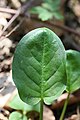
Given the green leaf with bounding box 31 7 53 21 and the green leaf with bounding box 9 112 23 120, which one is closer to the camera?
the green leaf with bounding box 9 112 23 120

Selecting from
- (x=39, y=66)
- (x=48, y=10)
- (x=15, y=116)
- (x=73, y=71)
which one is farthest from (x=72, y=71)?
(x=48, y=10)

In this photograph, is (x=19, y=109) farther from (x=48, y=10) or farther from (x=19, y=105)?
(x=48, y=10)

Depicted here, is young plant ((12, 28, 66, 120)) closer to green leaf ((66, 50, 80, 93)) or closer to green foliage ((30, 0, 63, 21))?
green leaf ((66, 50, 80, 93))

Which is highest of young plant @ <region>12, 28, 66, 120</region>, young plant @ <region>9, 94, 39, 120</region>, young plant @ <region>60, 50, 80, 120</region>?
young plant @ <region>12, 28, 66, 120</region>

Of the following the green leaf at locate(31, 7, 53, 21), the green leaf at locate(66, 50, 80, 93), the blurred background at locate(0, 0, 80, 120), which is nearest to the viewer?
the green leaf at locate(66, 50, 80, 93)

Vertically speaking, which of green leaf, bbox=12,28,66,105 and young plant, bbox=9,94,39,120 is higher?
green leaf, bbox=12,28,66,105

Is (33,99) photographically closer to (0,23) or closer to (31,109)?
(31,109)

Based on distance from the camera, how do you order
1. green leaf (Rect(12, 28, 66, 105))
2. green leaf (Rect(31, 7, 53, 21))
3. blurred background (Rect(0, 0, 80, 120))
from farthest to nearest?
green leaf (Rect(31, 7, 53, 21)) < blurred background (Rect(0, 0, 80, 120)) < green leaf (Rect(12, 28, 66, 105))

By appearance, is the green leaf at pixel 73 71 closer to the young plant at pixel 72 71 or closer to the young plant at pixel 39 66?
the young plant at pixel 72 71

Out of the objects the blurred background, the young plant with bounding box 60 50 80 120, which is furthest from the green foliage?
the young plant with bounding box 60 50 80 120
